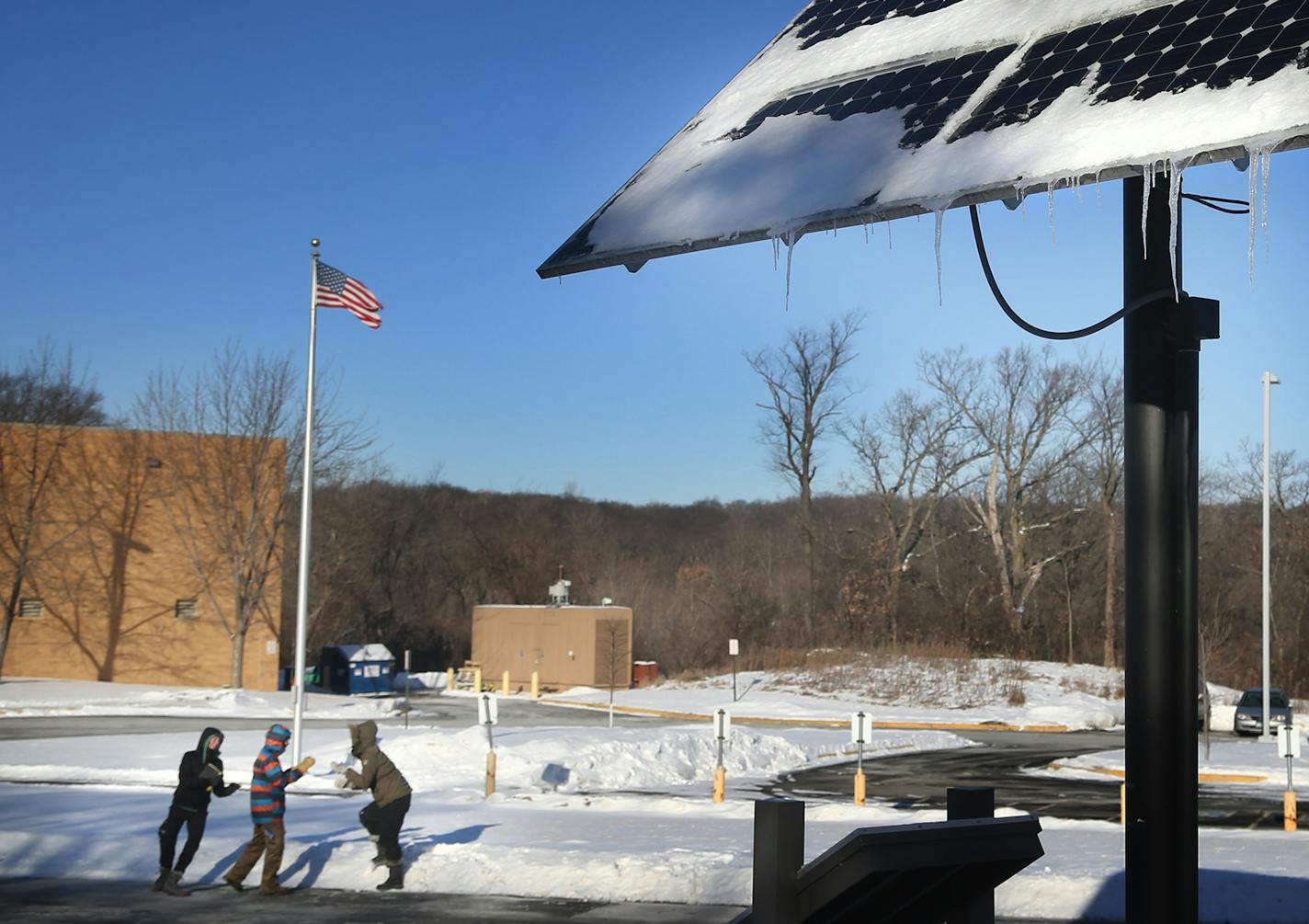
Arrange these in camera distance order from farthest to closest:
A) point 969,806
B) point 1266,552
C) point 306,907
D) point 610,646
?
1. point 610,646
2. point 1266,552
3. point 306,907
4. point 969,806

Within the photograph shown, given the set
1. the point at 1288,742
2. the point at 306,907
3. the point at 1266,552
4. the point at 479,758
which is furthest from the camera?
the point at 1266,552

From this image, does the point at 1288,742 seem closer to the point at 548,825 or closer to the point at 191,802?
the point at 548,825

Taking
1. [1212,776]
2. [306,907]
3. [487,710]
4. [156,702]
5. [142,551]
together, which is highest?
[142,551]

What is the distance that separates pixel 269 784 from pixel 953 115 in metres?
11.6

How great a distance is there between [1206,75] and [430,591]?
93.5 m

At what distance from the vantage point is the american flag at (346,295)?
89.0 feet

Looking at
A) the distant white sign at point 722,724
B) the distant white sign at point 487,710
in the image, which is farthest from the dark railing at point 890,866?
the distant white sign at point 487,710

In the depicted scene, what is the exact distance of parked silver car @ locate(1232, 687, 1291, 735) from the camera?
42312mm

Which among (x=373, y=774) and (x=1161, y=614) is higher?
(x=1161, y=614)

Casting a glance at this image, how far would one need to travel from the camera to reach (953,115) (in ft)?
13.7

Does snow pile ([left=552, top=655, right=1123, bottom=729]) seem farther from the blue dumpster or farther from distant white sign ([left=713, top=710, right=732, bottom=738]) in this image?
distant white sign ([left=713, top=710, right=732, bottom=738])

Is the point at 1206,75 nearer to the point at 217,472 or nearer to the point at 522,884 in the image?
the point at 522,884

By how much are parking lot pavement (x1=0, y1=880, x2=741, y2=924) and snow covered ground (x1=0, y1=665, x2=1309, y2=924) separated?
561mm

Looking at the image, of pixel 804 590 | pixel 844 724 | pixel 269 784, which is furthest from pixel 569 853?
pixel 804 590
